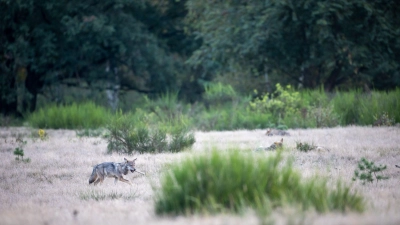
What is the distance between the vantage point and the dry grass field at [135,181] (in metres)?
5.39

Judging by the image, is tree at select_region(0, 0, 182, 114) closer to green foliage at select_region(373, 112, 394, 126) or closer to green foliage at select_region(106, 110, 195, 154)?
green foliage at select_region(373, 112, 394, 126)

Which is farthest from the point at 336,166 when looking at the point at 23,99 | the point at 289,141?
the point at 23,99

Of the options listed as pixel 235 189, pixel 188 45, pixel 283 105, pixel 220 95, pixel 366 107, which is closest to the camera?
pixel 235 189

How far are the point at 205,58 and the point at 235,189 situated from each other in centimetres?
2249

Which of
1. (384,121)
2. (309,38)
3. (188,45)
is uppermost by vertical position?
(188,45)

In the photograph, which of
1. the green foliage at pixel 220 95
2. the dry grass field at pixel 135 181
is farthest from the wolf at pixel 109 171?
the green foliage at pixel 220 95

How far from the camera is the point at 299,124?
17.0 metres

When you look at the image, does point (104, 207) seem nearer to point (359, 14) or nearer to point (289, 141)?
point (289, 141)

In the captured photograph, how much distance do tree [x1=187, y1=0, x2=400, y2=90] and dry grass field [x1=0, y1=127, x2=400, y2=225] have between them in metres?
8.89

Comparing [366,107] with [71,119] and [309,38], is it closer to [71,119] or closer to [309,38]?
[309,38]

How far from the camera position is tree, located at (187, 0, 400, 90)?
74.8 feet

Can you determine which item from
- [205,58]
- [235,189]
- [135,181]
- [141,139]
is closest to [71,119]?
[141,139]

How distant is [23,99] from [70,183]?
1972cm

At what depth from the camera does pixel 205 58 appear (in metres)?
28.0
